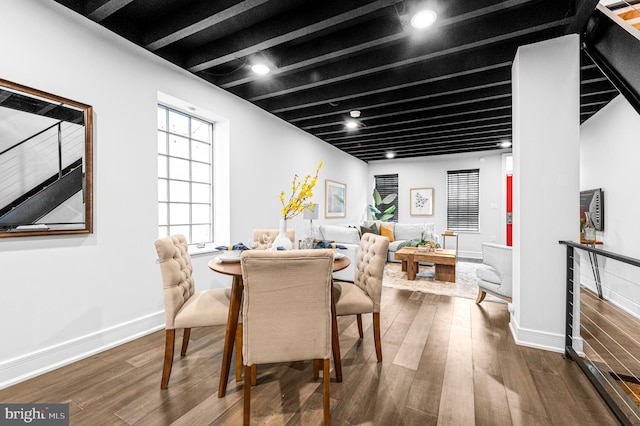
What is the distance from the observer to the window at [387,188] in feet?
26.5

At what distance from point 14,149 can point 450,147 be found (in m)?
6.67

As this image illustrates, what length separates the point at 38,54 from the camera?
199 cm

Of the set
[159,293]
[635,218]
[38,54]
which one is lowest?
[159,293]

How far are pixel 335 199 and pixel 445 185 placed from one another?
10.4 ft

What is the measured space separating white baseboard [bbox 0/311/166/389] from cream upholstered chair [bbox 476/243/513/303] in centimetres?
359

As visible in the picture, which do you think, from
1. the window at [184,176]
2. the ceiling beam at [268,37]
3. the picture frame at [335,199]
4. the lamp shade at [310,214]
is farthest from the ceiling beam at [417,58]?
the picture frame at [335,199]

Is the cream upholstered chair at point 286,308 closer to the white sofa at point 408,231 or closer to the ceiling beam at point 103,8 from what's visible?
the ceiling beam at point 103,8

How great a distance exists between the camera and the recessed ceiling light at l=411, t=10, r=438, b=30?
6.73 ft

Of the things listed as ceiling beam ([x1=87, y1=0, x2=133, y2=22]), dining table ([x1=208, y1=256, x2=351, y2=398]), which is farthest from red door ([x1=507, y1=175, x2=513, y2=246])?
ceiling beam ([x1=87, y1=0, x2=133, y2=22])

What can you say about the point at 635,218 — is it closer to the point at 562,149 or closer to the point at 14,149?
the point at 562,149

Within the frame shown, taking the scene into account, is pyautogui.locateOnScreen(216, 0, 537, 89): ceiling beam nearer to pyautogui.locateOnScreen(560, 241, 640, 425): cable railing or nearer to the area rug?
pyautogui.locateOnScreen(560, 241, 640, 425): cable railing

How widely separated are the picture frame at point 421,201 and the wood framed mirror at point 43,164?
7.08 metres

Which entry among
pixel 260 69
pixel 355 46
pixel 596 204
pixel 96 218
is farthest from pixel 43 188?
pixel 596 204

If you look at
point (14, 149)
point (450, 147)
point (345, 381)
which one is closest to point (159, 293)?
point (14, 149)
